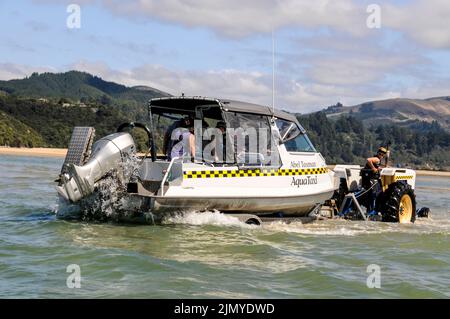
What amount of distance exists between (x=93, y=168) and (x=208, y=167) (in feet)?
6.05

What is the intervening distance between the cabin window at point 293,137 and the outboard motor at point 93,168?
2.82 m

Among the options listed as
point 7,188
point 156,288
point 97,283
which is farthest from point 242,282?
point 7,188

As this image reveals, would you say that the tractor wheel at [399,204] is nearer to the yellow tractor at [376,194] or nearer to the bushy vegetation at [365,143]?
the yellow tractor at [376,194]

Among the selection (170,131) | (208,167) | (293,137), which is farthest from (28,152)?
(208,167)

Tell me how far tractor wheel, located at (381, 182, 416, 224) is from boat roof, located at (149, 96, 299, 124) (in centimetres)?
280

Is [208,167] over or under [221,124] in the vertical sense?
under

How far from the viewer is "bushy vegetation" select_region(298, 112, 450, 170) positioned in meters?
130

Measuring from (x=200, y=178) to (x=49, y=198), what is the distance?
23.1 feet

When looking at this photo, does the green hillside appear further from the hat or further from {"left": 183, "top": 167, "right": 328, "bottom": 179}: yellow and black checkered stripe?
{"left": 183, "top": 167, "right": 328, "bottom": 179}: yellow and black checkered stripe

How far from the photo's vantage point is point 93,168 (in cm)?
1061

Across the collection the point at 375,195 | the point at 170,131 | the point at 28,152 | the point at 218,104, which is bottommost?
the point at 375,195

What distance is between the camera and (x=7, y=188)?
61.2 feet

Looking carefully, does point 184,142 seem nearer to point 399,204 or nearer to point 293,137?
point 293,137
